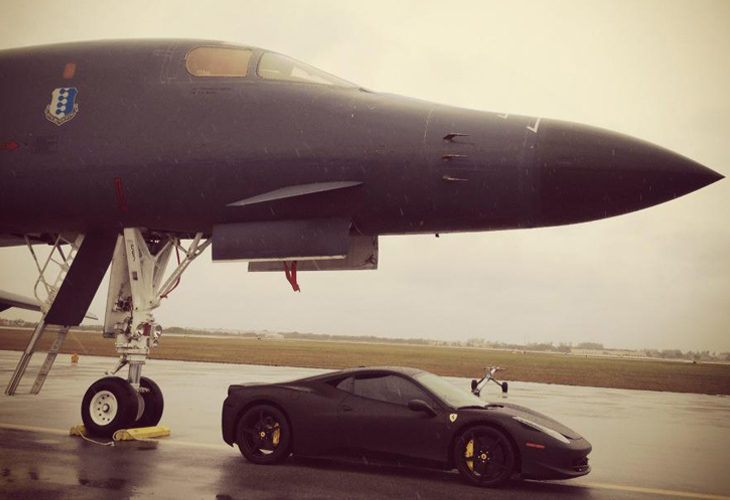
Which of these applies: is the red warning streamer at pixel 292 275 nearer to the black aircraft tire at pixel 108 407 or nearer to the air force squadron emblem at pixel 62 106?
the black aircraft tire at pixel 108 407

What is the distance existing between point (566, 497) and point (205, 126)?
6.64m

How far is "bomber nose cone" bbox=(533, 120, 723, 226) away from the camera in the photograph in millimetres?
7820

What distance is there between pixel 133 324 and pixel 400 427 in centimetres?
472

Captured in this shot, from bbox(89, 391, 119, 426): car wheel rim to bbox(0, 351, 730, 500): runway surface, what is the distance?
0.42 meters

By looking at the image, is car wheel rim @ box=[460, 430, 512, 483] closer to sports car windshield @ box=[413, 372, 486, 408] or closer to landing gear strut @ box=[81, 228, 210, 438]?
sports car windshield @ box=[413, 372, 486, 408]

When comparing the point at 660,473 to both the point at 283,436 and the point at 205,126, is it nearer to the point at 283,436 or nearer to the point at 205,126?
the point at 283,436

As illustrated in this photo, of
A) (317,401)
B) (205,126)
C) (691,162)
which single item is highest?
(205,126)

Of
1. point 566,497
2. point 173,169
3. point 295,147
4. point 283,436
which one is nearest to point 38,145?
point 173,169

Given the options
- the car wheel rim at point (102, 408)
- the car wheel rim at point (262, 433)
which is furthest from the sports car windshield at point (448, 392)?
the car wheel rim at point (102, 408)

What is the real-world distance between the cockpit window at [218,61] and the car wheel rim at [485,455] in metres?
→ 6.01

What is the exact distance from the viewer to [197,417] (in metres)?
13.3

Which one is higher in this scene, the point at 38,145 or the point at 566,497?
the point at 38,145

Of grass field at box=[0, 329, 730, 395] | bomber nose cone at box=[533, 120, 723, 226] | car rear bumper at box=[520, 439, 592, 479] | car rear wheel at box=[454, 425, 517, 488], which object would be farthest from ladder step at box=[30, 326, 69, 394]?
grass field at box=[0, 329, 730, 395]

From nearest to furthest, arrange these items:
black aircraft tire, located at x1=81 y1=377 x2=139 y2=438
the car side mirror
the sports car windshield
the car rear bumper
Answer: the car rear bumper, the car side mirror, the sports car windshield, black aircraft tire, located at x1=81 y1=377 x2=139 y2=438
